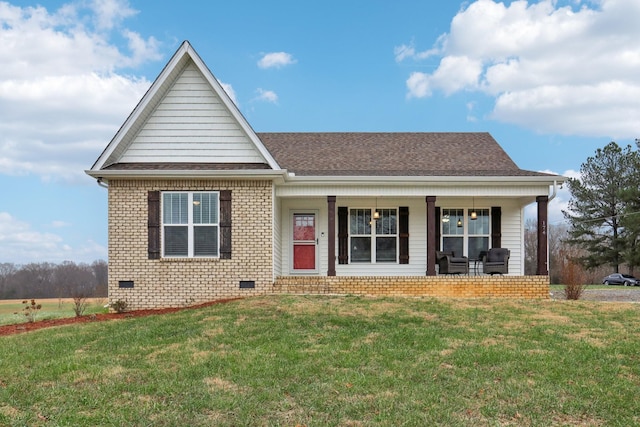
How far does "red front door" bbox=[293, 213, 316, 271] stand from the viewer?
52.7ft

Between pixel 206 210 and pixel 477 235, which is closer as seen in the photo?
pixel 206 210

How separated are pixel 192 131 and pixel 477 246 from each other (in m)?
8.47

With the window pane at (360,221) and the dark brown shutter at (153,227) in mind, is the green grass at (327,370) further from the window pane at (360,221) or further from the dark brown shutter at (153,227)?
the window pane at (360,221)

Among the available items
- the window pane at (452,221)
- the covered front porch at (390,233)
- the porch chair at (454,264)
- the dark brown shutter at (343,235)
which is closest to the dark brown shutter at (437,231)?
the covered front porch at (390,233)

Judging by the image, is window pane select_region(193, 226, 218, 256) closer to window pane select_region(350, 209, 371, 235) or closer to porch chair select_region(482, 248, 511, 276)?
window pane select_region(350, 209, 371, 235)

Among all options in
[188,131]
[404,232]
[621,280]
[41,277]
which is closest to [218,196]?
[188,131]

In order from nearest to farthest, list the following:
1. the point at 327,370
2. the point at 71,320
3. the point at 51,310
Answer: the point at 327,370, the point at 71,320, the point at 51,310

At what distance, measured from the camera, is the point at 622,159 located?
4409 cm

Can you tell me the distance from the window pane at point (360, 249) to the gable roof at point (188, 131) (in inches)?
154

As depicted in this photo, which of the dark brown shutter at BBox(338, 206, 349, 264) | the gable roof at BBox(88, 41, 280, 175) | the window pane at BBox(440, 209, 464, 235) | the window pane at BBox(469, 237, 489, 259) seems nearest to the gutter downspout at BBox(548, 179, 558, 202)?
the window pane at BBox(469, 237, 489, 259)

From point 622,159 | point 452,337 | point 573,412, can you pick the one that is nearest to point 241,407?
point 573,412

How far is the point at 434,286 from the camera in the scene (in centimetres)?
1414

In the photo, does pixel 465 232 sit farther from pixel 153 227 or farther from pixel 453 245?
pixel 153 227

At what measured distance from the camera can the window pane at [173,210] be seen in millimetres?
13633
